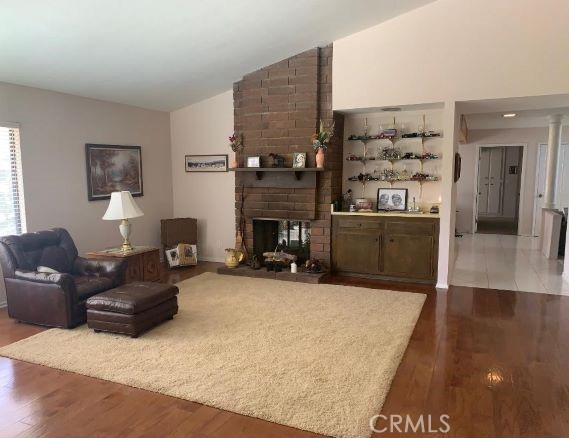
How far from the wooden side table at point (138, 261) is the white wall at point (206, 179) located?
5.74 ft

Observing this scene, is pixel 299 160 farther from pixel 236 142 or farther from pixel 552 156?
pixel 552 156

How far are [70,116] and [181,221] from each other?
7.13 ft

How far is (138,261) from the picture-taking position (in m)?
4.78

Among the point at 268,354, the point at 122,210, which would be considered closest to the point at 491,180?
the point at 122,210

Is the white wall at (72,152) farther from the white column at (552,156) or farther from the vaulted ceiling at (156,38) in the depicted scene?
the white column at (552,156)

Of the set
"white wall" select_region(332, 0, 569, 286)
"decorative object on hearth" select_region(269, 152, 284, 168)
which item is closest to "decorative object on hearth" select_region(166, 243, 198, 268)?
"decorative object on hearth" select_region(269, 152, 284, 168)

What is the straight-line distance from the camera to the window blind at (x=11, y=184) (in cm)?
448

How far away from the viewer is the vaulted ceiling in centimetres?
353

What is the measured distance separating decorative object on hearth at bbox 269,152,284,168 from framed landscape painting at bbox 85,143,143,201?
2035 mm

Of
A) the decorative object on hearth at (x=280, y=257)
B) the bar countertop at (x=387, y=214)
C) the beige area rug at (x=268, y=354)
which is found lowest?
the beige area rug at (x=268, y=354)

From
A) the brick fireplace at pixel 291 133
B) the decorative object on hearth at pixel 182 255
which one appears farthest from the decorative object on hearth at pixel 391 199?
the decorative object on hearth at pixel 182 255

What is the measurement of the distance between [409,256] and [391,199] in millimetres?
881

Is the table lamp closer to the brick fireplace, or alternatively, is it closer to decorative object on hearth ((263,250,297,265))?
the brick fireplace

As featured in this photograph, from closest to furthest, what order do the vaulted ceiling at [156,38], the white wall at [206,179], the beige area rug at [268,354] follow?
the beige area rug at [268,354], the vaulted ceiling at [156,38], the white wall at [206,179]
